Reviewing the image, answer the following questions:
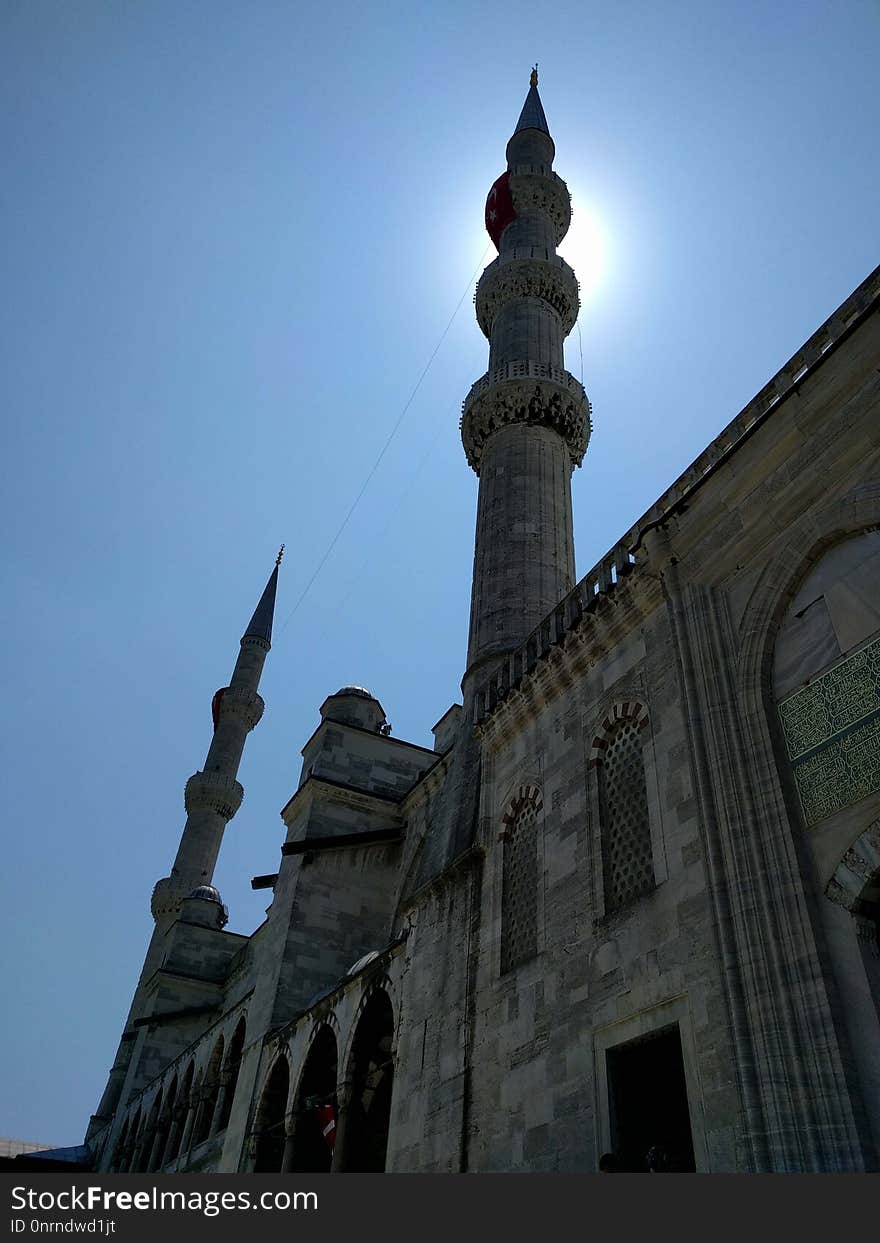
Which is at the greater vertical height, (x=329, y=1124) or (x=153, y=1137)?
(x=153, y=1137)

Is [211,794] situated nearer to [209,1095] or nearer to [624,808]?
[209,1095]

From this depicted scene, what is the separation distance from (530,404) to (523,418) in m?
0.33

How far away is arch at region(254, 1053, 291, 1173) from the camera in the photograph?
1381 cm

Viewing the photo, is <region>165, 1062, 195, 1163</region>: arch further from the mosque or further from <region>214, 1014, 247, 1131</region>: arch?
the mosque

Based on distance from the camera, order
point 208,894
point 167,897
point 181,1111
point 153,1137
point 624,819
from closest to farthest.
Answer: point 624,819
point 181,1111
point 153,1137
point 208,894
point 167,897

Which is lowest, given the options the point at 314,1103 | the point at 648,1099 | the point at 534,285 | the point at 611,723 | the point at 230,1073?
the point at 648,1099

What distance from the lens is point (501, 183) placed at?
24.1m

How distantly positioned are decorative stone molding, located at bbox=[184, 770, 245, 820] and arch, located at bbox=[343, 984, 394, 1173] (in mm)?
22947

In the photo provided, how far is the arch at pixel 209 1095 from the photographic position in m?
18.8

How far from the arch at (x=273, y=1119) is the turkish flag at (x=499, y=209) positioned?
19642 mm

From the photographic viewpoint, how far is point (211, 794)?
34188 millimetres

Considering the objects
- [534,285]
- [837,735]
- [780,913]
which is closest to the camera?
[780,913]

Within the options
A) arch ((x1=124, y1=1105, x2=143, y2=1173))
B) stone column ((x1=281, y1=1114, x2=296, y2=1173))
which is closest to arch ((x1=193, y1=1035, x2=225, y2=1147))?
arch ((x1=124, y1=1105, x2=143, y2=1173))

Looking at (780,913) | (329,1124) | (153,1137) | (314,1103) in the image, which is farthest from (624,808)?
(153,1137)
